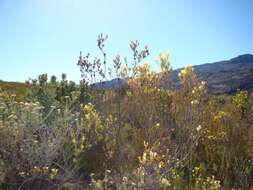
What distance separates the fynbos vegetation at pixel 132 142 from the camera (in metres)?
3.61

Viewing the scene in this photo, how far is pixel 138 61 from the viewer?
5.45 meters

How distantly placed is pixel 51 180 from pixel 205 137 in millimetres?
2376

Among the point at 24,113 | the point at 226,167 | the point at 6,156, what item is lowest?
the point at 226,167

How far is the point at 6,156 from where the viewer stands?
144 inches

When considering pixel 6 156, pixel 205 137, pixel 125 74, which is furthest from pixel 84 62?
pixel 6 156

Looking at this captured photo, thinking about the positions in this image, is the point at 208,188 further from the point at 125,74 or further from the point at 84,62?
the point at 84,62

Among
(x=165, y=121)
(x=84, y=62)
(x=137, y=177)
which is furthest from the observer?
(x=84, y=62)

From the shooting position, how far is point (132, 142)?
5.24m

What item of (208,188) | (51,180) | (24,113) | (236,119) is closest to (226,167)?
(208,188)

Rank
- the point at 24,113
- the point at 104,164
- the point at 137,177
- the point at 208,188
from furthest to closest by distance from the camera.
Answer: the point at 104,164 → the point at 24,113 → the point at 208,188 → the point at 137,177

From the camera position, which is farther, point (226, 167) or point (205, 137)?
point (205, 137)

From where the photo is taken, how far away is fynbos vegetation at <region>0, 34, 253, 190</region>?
3.61 metres

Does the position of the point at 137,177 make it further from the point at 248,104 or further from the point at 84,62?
the point at 248,104

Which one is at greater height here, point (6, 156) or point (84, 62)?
point (84, 62)
